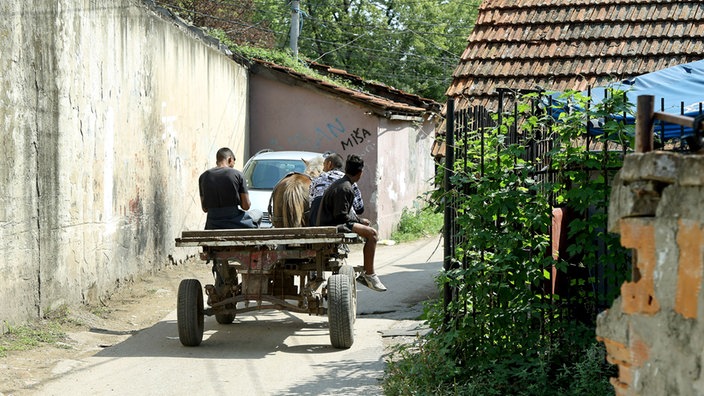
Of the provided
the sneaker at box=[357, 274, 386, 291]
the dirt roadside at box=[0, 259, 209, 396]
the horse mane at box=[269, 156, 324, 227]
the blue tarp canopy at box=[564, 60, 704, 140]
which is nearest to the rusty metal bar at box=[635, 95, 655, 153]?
the blue tarp canopy at box=[564, 60, 704, 140]

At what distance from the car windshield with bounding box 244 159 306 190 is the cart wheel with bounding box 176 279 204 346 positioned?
7599mm

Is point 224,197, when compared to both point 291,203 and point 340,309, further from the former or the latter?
point 340,309

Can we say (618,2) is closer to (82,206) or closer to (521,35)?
(521,35)

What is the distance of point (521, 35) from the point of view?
13.6m

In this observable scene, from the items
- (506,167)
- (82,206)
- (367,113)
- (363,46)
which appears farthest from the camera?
(363,46)

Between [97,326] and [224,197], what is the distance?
2.01 m

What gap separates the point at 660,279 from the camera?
4.24 m

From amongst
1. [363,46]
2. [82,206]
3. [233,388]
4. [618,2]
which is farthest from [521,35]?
[363,46]

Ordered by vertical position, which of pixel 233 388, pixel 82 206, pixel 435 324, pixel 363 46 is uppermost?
pixel 363 46

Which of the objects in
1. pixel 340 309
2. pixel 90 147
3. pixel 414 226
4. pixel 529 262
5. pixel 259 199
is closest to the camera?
pixel 529 262

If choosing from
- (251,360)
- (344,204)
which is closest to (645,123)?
(251,360)

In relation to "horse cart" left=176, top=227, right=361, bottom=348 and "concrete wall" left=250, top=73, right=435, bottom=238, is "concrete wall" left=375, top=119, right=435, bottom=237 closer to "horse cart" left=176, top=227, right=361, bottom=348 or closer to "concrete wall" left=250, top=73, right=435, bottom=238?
"concrete wall" left=250, top=73, right=435, bottom=238

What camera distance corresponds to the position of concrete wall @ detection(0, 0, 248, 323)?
9.56 meters

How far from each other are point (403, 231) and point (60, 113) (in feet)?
40.4
